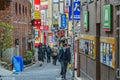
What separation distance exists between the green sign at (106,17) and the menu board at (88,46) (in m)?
2.59

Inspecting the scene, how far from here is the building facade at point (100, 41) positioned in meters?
13.4

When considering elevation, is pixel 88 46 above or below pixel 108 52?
below

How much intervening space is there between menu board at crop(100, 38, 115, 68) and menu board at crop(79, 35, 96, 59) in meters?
2.07

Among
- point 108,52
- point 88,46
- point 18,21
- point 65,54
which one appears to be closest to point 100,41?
point 108,52

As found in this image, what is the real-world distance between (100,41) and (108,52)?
1.91 meters

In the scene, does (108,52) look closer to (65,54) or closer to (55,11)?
(65,54)

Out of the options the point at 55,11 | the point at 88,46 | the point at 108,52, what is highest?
the point at 55,11

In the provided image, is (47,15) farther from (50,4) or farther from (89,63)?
(89,63)

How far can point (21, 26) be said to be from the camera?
144ft

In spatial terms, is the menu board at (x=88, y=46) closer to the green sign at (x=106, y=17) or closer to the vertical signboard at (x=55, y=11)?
the green sign at (x=106, y=17)

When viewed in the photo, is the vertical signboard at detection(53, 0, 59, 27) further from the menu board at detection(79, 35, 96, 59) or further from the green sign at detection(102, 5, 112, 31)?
the green sign at detection(102, 5, 112, 31)

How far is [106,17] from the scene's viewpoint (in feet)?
48.3

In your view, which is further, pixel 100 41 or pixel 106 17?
pixel 100 41

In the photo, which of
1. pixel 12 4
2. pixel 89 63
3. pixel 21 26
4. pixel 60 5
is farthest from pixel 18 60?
pixel 60 5
